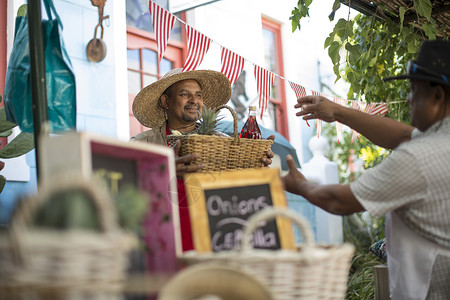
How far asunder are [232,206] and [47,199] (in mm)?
521

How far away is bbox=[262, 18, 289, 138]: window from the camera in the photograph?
7.44m

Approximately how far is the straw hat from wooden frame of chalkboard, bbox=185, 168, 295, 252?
180 centimetres

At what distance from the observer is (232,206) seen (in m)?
1.34

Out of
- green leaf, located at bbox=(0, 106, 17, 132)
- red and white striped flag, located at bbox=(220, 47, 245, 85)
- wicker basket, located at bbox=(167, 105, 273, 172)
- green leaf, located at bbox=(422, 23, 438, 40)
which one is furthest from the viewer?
red and white striped flag, located at bbox=(220, 47, 245, 85)

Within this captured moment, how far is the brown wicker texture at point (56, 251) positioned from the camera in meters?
0.90

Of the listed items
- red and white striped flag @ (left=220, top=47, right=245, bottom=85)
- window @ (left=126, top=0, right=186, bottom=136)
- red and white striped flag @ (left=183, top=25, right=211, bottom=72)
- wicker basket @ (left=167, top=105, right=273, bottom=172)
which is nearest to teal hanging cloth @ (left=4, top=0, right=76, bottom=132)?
wicker basket @ (left=167, top=105, right=273, bottom=172)

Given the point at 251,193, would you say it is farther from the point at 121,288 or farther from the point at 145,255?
the point at 121,288

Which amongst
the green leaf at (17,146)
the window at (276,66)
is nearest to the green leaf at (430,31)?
the green leaf at (17,146)

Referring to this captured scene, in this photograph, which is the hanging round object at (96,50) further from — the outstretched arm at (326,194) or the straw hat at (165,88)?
the outstretched arm at (326,194)

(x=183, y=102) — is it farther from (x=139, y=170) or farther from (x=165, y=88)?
(x=139, y=170)

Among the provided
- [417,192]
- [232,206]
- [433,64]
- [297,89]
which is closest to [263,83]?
[297,89]

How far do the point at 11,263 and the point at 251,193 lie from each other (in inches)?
24.6

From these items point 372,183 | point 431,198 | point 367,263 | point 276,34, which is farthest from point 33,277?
point 276,34

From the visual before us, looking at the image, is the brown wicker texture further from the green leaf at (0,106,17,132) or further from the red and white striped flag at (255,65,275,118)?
the red and white striped flag at (255,65,275,118)
